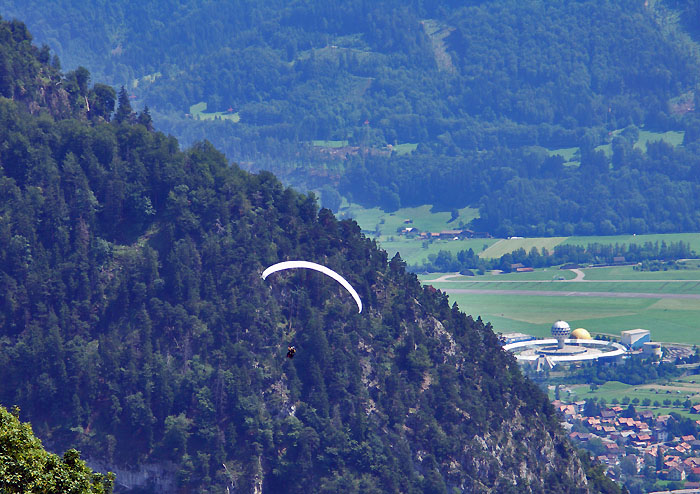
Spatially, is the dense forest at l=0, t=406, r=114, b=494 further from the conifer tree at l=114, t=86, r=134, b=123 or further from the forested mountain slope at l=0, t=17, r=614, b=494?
the conifer tree at l=114, t=86, r=134, b=123

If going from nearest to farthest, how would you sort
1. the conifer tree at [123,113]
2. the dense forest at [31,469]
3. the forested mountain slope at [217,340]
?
the dense forest at [31,469]
the forested mountain slope at [217,340]
the conifer tree at [123,113]

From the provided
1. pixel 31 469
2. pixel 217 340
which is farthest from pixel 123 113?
pixel 31 469

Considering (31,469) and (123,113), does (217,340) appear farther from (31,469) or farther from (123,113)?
(31,469)

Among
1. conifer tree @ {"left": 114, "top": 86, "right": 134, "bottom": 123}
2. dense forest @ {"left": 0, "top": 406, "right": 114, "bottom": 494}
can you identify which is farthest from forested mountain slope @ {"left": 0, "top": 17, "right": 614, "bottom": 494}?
dense forest @ {"left": 0, "top": 406, "right": 114, "bottom": 494}

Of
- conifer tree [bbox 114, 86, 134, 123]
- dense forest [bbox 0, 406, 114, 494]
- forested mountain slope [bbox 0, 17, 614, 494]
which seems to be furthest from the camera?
conifer tree [bbox 114, 86, 134, 123]

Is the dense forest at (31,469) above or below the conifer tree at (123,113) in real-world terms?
below

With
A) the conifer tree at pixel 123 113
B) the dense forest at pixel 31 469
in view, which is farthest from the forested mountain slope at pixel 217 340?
the dense forest at pixel 31 469

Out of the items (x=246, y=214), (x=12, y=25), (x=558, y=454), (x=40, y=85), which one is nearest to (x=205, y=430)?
(x=246, y=214)

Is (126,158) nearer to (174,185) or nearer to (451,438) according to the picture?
(174,185)

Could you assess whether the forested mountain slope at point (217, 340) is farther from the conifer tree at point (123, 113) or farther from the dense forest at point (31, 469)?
the dense forest at point (31, 469)
